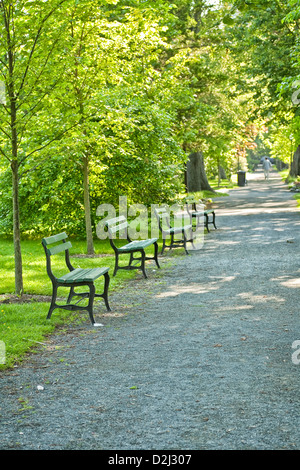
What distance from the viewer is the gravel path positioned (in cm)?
387

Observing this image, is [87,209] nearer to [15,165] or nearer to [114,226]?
[114,226]

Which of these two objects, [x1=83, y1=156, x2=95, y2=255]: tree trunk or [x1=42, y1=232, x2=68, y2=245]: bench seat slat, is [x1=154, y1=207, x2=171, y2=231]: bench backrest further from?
[x1=42, y1=232, x2=68, y2=245]: bench seat slat

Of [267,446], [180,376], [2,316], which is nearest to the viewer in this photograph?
[267,446]

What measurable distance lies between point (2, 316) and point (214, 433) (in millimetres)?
4177

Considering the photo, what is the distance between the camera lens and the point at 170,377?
5.00m

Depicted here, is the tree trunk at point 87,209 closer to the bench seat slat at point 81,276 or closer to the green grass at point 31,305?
the green grass at point 31,305

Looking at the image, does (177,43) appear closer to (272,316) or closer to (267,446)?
(272,316)

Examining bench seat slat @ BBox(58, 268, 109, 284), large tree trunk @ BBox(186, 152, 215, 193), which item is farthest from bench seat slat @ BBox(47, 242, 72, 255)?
large tree trunk @ BBox(186, 152, 215, 193)

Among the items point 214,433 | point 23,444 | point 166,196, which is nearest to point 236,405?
point 214,433

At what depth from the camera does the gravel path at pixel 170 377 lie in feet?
12.7

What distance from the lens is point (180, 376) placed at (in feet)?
16.5

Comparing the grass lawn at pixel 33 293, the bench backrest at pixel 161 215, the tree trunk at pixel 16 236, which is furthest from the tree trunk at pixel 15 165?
the bench backrest at pixel 161 215

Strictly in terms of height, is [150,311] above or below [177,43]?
below

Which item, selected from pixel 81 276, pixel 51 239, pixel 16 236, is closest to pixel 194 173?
pixel 16 236
